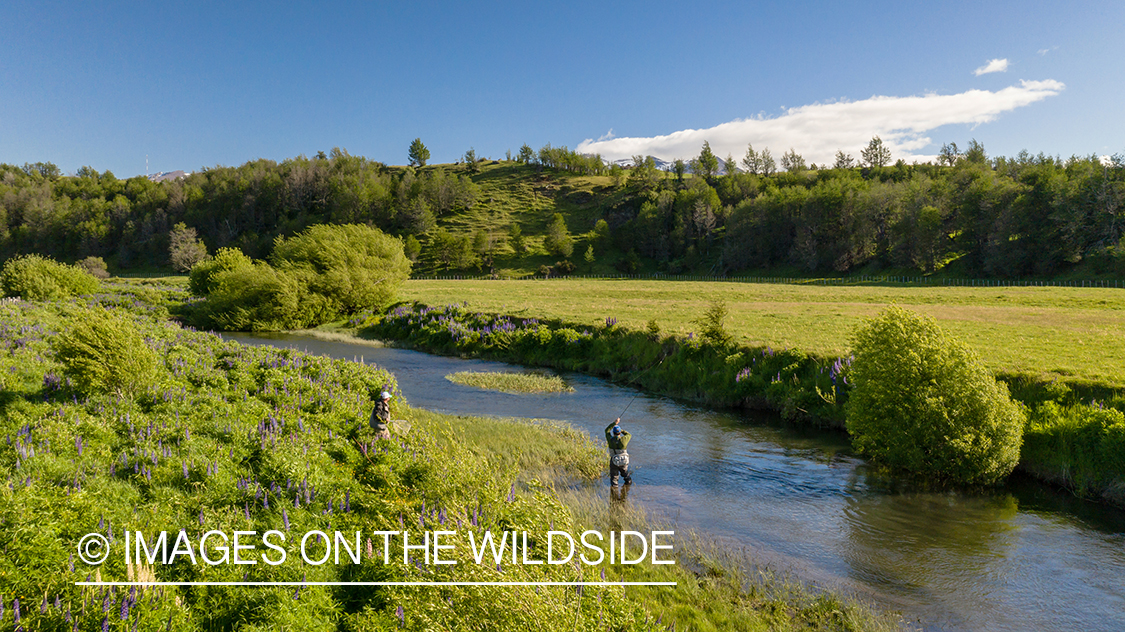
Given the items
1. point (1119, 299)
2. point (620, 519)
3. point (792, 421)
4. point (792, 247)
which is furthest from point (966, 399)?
point (792, 247)

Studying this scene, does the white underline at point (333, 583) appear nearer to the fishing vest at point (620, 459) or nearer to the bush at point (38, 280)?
the fishing vest at point (620, 459)

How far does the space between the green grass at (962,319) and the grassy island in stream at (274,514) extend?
594 inches

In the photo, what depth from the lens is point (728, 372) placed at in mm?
24938

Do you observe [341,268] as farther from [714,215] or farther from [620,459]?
[714,215]

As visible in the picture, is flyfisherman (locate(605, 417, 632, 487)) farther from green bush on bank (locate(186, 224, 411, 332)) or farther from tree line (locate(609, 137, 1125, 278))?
tree line (locate(609, 137, 1125, 278))

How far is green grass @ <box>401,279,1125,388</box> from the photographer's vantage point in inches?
789

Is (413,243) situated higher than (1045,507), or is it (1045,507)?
(413,243)

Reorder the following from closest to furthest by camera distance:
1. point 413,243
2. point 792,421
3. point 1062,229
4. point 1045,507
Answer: point 1045,507 < point 792,421 < point 1062,229 < point 413,243

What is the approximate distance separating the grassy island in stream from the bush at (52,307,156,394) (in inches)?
9.3

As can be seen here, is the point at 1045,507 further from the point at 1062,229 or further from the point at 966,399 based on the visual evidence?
the point at 1062,229

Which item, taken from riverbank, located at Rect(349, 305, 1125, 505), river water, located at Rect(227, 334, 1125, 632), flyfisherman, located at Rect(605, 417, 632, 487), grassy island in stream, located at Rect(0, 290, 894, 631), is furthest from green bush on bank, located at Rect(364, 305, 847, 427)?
grassy island in stream, located at Rect(0, 290, 894, 631)

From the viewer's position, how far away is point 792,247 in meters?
117

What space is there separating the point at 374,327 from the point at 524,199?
443ft

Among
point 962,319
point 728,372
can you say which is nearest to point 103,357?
point 728,372
